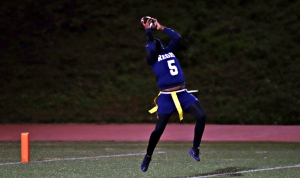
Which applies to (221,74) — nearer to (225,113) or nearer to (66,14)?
(225,113)

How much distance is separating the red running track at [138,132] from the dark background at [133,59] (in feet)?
3.40

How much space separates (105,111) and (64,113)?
1316 mm

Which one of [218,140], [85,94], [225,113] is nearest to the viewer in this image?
[218,140]

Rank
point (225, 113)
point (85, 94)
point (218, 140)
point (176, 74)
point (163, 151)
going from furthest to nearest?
point (85, 94)
point (225, 113)
point (218, 140)
point (163, 151)
point (176, 74)

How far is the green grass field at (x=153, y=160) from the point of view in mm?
9180

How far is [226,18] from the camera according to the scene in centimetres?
2397

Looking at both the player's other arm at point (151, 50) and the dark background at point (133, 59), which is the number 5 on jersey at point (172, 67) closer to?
the player's other arm at point (151, 50)

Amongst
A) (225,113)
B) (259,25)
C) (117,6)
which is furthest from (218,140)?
(117,6)

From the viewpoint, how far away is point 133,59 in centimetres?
2259

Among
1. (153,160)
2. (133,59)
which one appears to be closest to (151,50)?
(153,160)

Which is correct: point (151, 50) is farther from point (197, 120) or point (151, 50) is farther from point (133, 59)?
point (133, 59)

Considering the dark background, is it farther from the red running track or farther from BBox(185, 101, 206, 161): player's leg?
BBox(185, 101, 206, 161): player's leg

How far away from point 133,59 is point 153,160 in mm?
11895

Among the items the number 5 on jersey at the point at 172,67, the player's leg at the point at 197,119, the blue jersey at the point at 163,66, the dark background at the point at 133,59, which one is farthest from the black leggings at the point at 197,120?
the dark background at the point at 133,59
